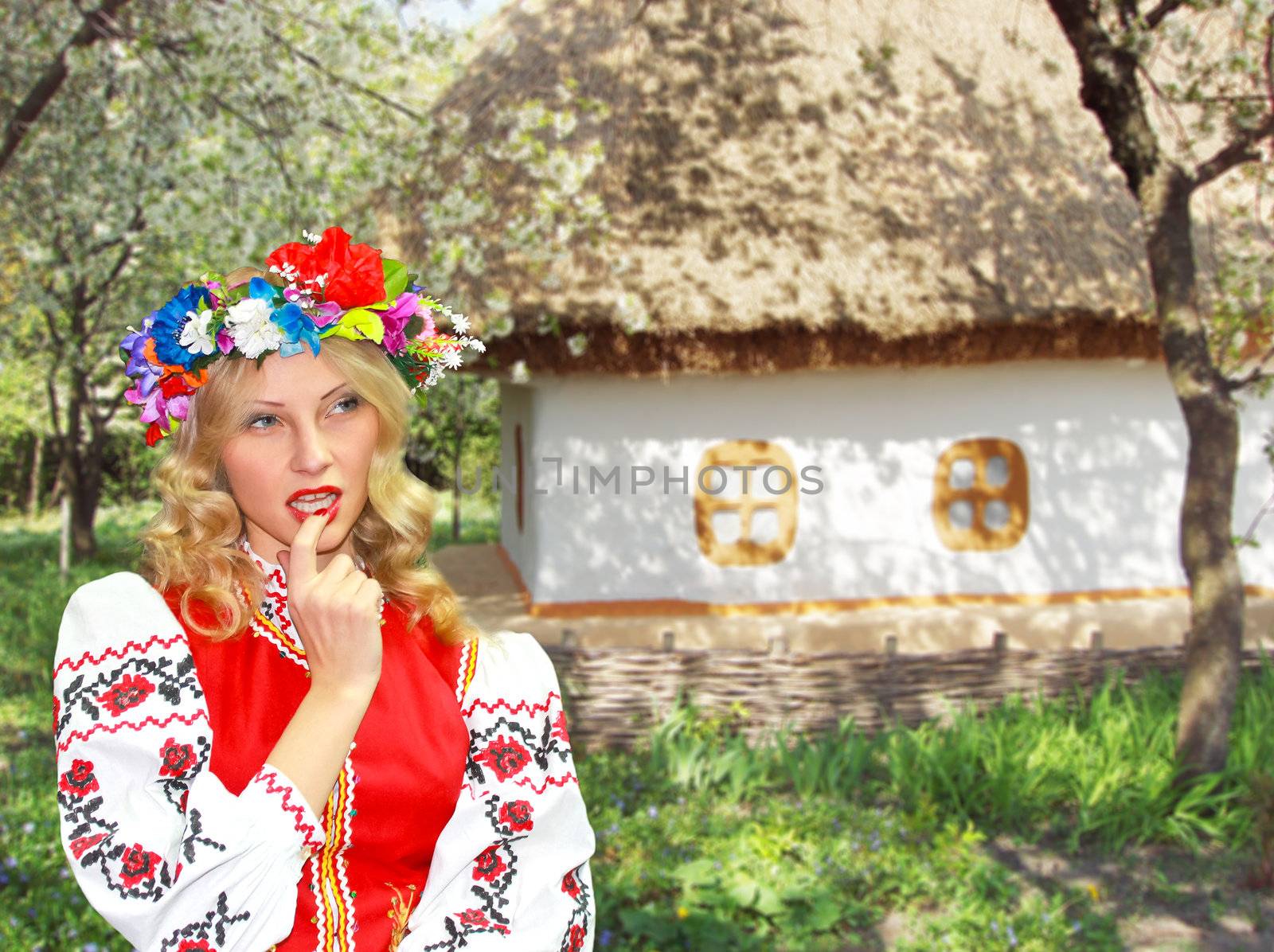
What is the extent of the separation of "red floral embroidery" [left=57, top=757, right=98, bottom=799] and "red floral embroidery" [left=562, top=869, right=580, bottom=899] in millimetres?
578

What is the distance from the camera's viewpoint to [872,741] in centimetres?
497

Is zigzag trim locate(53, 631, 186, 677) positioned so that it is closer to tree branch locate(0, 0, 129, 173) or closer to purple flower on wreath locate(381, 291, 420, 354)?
purple flower on wreath locate(381, 291, 420, 354)

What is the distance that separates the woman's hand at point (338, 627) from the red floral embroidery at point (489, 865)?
0.29 metres

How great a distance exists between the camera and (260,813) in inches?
44.9

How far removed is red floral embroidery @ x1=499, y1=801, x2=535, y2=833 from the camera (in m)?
1.34

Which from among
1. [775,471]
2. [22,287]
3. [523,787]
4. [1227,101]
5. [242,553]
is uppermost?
[22,287]

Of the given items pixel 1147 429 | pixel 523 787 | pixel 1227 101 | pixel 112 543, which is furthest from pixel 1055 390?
pixel 112 543

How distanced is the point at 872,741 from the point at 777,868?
1.39m

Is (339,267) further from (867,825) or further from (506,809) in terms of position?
(867,825)

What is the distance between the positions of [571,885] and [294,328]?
81 centimetres

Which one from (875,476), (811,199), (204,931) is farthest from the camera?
(875,476)

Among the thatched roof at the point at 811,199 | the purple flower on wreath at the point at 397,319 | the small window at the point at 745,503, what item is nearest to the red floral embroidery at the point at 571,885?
the purple flower on wreath at the point at 397,319

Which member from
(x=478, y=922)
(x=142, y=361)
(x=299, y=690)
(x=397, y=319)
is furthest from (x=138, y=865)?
(x=397, y=319)

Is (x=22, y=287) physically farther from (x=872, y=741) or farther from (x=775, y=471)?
(x=872, y=741)
